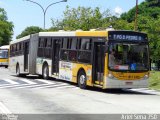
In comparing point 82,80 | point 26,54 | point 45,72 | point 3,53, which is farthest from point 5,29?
point 82,80

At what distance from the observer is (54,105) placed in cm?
1522

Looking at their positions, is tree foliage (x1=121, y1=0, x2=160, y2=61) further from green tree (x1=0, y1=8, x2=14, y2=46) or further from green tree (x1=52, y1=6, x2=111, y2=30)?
green tree (x1=0, y1=8, x2=14, y2=46)

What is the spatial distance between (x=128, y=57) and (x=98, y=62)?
1.44 meters

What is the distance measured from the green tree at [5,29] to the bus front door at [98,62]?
108 meters

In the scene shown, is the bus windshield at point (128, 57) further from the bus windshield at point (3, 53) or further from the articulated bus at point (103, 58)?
the bus windshield at point (3, 53)

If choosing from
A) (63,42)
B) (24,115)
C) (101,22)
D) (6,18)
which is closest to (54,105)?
(24,115)

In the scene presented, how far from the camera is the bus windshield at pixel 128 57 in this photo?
2103cm

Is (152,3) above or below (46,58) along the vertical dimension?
above

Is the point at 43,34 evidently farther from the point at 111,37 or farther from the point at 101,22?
the point at 101,22

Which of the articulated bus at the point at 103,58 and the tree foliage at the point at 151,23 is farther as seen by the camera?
the tree foliage at the point at 151,23

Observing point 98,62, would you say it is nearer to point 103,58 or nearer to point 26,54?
point 103,58

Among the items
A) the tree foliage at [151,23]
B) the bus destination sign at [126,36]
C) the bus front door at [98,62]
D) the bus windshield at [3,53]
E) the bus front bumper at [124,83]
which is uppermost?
the tree foliage at [151,23]

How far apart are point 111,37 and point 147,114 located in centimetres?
843

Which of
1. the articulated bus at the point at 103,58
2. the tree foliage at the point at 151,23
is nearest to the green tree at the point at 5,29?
the tree foliage at the point at 151,23
